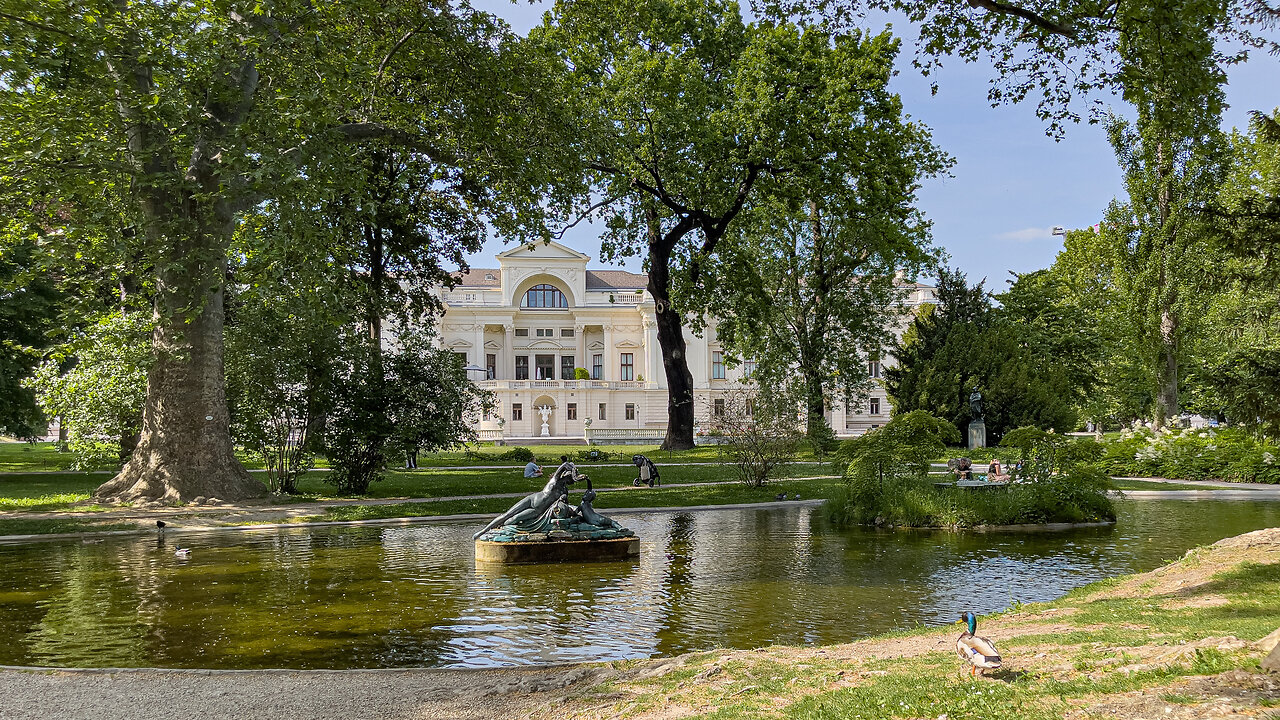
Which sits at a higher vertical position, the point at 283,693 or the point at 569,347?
the point at 569,347

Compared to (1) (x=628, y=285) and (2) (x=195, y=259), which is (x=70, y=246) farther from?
(1) (x=628, y=285)

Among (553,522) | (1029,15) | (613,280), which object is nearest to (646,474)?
(553,522)

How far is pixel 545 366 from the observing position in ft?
249

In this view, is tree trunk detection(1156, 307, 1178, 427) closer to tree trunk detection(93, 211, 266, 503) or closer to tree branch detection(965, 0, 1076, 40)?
tree branch detection(965, 0, 1076, 40)

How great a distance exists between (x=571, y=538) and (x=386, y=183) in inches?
661

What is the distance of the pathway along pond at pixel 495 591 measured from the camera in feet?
24.7

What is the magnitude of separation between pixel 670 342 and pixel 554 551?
2225 cm

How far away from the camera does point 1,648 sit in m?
7.38

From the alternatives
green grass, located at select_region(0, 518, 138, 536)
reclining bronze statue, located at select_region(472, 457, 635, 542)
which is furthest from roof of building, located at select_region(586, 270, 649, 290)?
reclining bronze statue, located at select_region(472, 457, 635, 542)

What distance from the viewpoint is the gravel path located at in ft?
18.2

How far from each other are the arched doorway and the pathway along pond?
173ft

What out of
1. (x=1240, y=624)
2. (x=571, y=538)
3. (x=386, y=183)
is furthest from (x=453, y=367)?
(x=1240, y=624)

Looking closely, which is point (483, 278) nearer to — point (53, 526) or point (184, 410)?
point (184, 410)

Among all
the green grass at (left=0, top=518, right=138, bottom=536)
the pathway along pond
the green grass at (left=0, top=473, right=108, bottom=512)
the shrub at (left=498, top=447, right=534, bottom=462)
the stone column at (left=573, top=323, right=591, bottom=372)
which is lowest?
the pathway along pond
